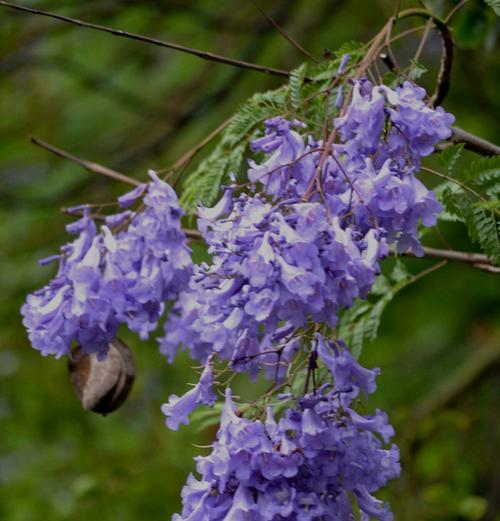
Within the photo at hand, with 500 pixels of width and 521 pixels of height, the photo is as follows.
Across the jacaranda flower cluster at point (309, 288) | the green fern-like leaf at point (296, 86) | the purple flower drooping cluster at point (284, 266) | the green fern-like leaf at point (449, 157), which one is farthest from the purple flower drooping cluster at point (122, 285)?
the green fern-like leaf at point (449, 157)

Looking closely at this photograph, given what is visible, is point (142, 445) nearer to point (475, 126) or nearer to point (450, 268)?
point (450, 268)

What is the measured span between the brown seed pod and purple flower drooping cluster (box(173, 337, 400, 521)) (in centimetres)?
86

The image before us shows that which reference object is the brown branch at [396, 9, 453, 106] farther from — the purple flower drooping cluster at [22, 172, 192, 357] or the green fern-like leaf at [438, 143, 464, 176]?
the purple flower drooping cluster at [22, 172, 192, 357]

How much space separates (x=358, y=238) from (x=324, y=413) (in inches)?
12.0

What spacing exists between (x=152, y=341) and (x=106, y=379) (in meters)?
3.03

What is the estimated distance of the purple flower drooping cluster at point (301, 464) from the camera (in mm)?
1646

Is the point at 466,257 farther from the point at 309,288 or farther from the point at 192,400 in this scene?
the point at 309,288

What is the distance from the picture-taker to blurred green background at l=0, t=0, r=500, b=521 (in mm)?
4539

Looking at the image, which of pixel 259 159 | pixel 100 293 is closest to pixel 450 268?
pixel 259 159

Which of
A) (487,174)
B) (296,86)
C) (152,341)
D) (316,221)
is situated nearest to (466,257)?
(487,174)

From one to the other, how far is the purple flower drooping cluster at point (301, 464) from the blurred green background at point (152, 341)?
6.49 ft

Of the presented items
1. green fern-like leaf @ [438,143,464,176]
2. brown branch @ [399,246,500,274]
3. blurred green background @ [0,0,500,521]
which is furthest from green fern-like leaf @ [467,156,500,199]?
blurred green background @ [0,0,500,521]

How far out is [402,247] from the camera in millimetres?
1891

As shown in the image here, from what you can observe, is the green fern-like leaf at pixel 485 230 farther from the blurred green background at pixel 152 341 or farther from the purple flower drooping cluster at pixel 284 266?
the blurred green background at pixel 152 341
